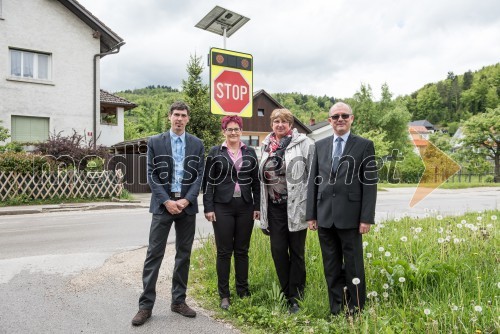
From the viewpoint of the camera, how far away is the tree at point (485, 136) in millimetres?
39812

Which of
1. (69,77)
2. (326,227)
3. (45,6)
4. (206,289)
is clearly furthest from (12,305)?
(45,6)

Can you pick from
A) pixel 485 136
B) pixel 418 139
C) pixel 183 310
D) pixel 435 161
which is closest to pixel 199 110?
pixel 435 161

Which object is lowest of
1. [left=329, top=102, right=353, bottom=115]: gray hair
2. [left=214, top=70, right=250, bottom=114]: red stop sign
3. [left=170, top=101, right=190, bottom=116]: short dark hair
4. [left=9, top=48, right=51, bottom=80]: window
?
[left=329, top=102, right=353, bottom=115]: gray hair

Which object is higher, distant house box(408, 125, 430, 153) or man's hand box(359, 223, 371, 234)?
distant house box(408, 125, 430, 153)

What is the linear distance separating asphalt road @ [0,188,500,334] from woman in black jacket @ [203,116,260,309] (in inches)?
22.2

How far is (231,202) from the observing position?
4.36 metres

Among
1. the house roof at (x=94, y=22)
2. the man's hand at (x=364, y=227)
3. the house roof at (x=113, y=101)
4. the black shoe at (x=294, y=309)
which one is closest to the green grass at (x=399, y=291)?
the black shoe at (x=294, y=309)

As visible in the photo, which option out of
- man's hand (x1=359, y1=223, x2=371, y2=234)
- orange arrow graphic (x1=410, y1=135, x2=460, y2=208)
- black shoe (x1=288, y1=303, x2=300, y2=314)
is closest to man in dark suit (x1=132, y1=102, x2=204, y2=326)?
black shoe (x1=288, y1=303, x2=300, y2=314)

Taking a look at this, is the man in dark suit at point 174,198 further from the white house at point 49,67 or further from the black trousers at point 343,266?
the white house at point 49,67

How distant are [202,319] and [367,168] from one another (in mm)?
2208

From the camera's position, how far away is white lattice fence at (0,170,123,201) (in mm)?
15273

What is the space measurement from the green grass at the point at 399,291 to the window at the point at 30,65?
18.1 m

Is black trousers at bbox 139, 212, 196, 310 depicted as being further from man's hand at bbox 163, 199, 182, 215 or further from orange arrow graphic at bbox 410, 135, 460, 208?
orange arrow graphic at bbox 410, 135, 460, 208

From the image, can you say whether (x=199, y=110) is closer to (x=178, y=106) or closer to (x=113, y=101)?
(x=113, y=101)
